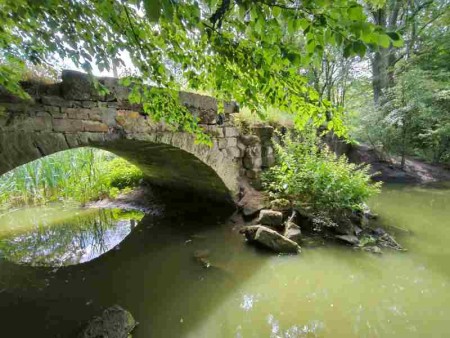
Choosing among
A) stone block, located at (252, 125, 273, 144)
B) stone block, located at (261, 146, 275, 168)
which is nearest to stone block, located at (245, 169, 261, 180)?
stone block, located at (261, 146, 275, 168)

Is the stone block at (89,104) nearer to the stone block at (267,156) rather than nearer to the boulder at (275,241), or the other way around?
the boulder at (275,241)

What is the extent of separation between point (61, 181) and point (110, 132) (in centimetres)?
331

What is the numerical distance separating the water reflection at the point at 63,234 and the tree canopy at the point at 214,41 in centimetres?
242

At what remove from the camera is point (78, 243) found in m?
3.94

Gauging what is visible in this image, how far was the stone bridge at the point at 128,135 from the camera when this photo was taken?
2408 millimetres

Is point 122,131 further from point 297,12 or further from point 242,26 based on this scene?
point 297,12

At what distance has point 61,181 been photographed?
5559 mm

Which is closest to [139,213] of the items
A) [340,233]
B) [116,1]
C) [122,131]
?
[122,131]

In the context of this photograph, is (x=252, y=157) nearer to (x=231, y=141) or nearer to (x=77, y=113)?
(x=231, y=141)

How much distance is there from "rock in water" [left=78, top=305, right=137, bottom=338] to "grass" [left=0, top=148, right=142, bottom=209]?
162 inches

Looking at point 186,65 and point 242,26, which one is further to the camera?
point 186,65

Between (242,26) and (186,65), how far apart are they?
0.60m

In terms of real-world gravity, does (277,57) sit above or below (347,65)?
below

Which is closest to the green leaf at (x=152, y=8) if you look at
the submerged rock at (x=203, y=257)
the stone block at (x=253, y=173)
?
the submerged rock at (x=203, y=257)
